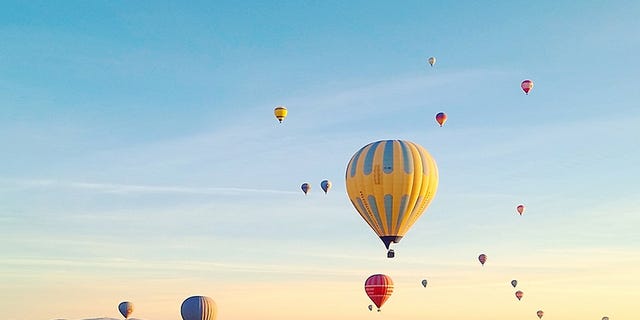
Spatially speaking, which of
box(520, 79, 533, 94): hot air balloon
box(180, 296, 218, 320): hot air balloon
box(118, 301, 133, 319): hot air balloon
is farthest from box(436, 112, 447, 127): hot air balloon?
box(118, 301, 133, 319): hot air balloon

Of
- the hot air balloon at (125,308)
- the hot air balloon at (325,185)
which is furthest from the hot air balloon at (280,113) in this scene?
the hot air balloon at (125,308)

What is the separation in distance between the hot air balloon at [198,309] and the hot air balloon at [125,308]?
2168 centimetres

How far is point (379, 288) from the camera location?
84.6 metres

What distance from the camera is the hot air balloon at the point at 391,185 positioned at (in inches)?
2613

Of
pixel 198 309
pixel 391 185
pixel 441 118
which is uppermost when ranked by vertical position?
pixel 441 118

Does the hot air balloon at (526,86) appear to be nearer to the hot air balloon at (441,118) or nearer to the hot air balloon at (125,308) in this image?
the hot air balloon at (441,118)

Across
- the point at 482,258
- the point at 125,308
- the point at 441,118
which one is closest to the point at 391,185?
the point at 441,118

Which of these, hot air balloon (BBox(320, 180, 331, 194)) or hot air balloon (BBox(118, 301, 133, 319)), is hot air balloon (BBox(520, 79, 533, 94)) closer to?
hot air balloon (BBox(320, 180, 331, 194))

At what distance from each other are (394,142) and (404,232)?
7939mm

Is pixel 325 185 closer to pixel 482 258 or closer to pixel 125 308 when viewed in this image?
pixel 482 258

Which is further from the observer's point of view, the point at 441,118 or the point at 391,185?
the point at 441,118

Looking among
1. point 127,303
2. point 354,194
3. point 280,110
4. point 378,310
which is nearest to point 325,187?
point 280,110

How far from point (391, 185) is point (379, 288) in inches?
863

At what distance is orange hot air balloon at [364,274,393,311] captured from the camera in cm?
8400
